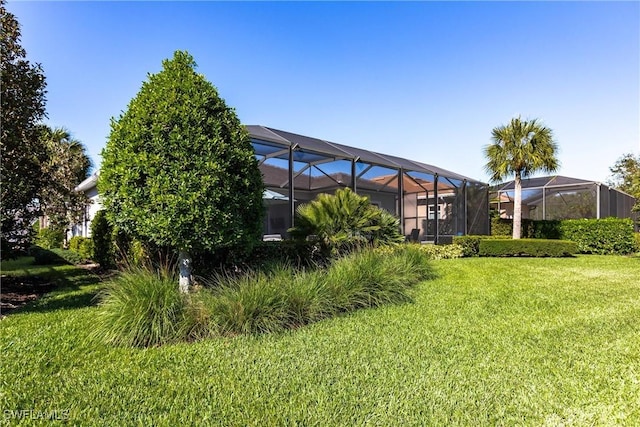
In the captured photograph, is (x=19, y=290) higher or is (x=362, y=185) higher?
(x=362, y=185)

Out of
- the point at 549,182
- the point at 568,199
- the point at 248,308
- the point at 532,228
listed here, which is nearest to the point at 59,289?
the point at 248,308

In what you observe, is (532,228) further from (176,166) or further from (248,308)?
(176,166)

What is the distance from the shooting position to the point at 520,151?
585 inches

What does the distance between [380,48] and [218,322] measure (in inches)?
358

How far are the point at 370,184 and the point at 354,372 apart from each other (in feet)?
36.6

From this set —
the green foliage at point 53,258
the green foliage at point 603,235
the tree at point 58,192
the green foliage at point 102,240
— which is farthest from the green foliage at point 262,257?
the green foliage at point 603,235

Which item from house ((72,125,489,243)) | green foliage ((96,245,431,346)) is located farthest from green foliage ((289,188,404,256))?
green foliage ((96,245,431,346))

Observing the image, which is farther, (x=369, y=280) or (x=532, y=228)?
(x=532, y=228)

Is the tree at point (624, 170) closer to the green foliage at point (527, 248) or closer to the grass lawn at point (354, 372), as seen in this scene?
the green foliage at point (527, 248)

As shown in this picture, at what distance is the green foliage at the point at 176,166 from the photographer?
14.0 ft

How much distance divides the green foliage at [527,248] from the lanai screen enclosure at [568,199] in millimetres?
→ 7309

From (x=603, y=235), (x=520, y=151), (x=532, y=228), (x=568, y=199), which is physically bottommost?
(x=603, y=235)

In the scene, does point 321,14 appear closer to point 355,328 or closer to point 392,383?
point 355,328

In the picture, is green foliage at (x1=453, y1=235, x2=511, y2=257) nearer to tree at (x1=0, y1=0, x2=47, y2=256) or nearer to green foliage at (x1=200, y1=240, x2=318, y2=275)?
green foliage at (x1=200, y1=240, x2=318, y2=275)
